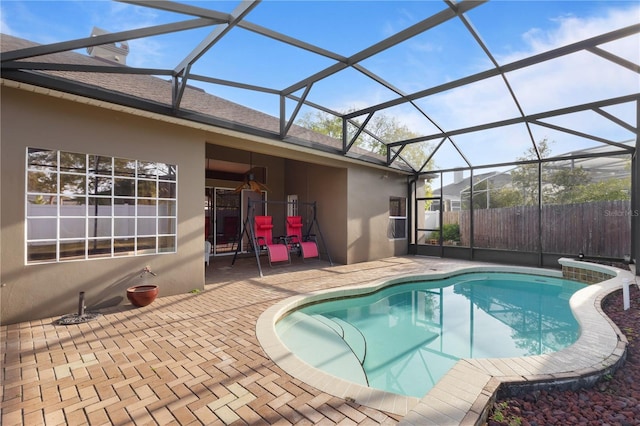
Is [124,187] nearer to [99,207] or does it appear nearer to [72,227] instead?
[99,207]

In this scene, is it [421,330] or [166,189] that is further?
A: [166,189]

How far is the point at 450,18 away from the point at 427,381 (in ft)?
14.1

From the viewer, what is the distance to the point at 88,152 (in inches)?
171

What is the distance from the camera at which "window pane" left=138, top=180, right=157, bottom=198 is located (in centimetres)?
493

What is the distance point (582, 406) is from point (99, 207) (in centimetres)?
597

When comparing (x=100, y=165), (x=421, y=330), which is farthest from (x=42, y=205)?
(x=421, y=330)

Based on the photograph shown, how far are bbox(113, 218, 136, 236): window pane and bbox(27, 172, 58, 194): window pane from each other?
87 centimetres

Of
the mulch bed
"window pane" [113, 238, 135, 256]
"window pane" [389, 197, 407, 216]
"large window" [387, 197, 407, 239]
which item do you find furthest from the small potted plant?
"window pane" [389, 197, 407, 216]

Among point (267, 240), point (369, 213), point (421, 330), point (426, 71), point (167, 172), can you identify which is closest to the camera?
point (421, 330)

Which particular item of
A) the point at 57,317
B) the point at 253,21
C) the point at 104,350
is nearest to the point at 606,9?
the point at 253,21

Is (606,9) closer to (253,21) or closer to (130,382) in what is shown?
(253,21)

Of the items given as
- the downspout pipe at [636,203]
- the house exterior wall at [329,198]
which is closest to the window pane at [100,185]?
the house exterior wall at [329,198]

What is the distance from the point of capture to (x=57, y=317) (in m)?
4.01

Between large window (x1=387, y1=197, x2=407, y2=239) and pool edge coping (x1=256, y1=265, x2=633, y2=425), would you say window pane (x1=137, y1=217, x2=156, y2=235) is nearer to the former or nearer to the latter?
pool edge coping (x1=256, y1=265, x2=633, y2=425)
